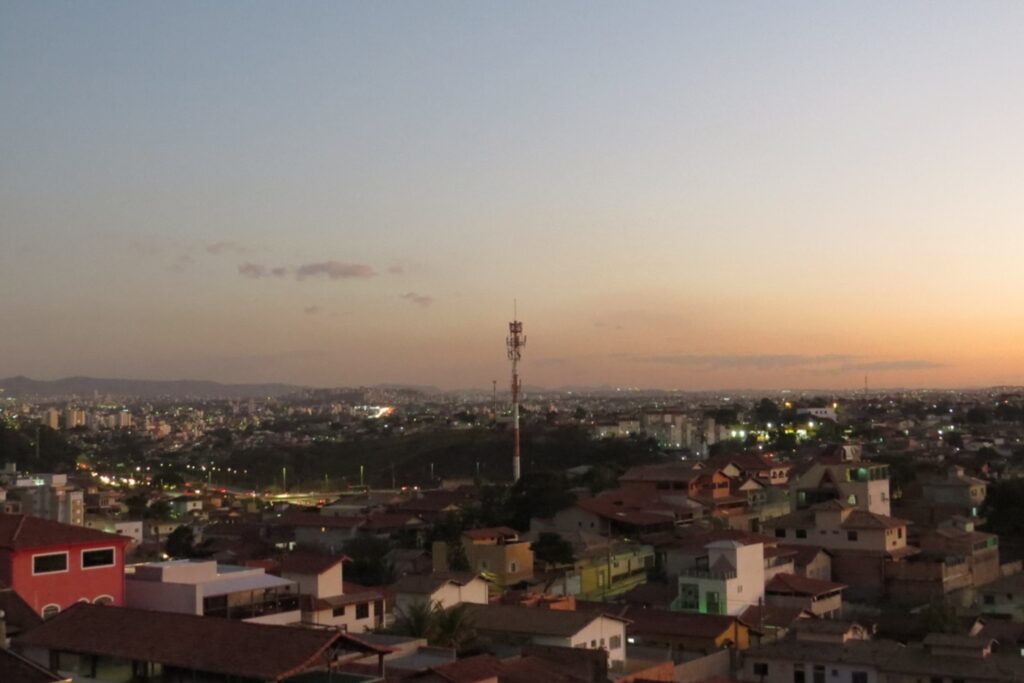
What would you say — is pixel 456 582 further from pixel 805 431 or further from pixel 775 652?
pixel 805 431

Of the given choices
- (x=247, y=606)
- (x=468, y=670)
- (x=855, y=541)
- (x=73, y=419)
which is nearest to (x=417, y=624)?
(x=247, y=606)

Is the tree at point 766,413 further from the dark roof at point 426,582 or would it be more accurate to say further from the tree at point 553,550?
the dark roof at point 426,582

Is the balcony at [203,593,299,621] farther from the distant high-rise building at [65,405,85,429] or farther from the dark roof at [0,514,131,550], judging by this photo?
the distant high-rise building at [65,405,85,429]

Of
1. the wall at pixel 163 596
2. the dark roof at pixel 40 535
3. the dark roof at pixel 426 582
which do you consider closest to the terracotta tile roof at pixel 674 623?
the dark roof at pixel 426 582

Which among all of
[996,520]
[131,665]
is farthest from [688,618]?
[996,520]

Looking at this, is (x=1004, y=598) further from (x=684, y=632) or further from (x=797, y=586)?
(x=684, y=632)
